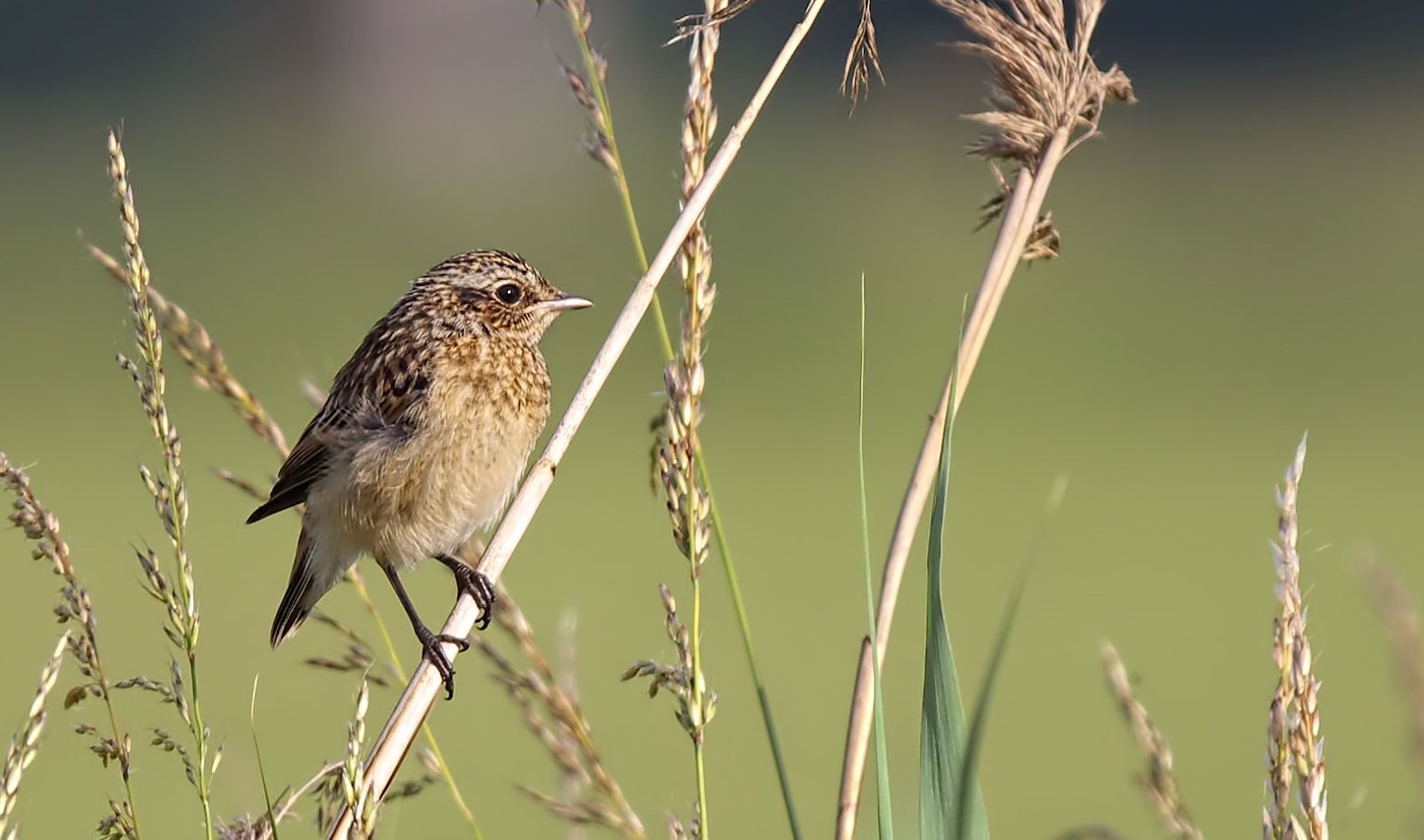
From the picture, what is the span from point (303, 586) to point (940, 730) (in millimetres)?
1921

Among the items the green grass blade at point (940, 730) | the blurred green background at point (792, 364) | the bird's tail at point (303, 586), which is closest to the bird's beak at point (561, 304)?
the bird's tail at point (303, 586)

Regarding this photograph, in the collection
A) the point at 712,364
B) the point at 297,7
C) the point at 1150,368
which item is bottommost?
the point at 1150,368

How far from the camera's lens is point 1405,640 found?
70.2 inches

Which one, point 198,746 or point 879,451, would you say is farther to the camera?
point 879,451

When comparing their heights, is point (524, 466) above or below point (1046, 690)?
above

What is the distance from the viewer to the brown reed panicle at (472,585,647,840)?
6.87 feet

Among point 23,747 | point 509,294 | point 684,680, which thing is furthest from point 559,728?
point 509,294

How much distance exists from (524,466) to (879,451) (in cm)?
1740

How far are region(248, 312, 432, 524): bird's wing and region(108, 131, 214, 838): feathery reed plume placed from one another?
51.2 inches

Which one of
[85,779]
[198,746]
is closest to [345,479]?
[198,746]

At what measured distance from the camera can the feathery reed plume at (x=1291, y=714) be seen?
1.54 metres

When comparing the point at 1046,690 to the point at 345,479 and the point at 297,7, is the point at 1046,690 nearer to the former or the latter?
the point at 345,479

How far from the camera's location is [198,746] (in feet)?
5.57

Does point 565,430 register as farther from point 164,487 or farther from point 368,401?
point 368,401
